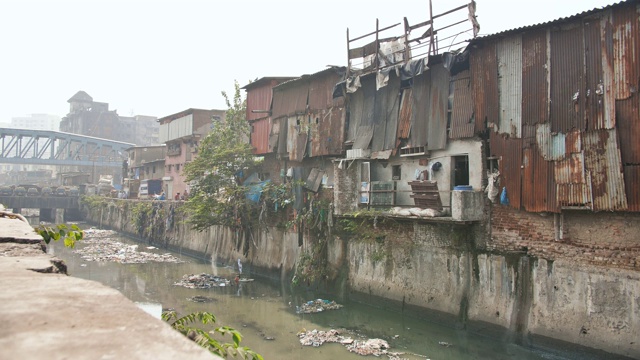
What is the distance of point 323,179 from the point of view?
19.7 metres

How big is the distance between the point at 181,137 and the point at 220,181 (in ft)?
56.8

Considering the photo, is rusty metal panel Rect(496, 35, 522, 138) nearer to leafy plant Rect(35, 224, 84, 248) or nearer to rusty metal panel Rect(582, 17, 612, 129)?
rusty metal panel Rect(582, 17, 612, 129)

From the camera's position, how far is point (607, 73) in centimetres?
1036

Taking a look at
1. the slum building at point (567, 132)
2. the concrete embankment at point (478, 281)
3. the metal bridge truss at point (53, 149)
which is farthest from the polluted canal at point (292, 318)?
the metal bridge truss at point (53, 149)

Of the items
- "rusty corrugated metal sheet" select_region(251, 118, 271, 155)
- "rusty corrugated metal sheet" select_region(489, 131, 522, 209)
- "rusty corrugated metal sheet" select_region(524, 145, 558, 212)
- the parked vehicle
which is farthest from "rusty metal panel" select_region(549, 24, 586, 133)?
the parked vehicle

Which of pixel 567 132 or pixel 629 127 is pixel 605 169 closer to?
pixel 629 127

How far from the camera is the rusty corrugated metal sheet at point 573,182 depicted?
34.3 ft

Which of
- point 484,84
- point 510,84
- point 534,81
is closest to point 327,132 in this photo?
point 484,84

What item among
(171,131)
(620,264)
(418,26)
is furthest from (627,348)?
(171,131)

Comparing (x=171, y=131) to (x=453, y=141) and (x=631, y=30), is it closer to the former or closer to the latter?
(x=453, y=141)

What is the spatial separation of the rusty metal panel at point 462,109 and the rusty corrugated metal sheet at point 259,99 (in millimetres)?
12398

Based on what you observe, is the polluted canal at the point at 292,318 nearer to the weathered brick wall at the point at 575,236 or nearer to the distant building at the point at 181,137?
the weathered brick wall at the point at 575,236

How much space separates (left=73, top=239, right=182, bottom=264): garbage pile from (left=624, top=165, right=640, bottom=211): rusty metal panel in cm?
2265

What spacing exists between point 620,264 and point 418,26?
9355mm
